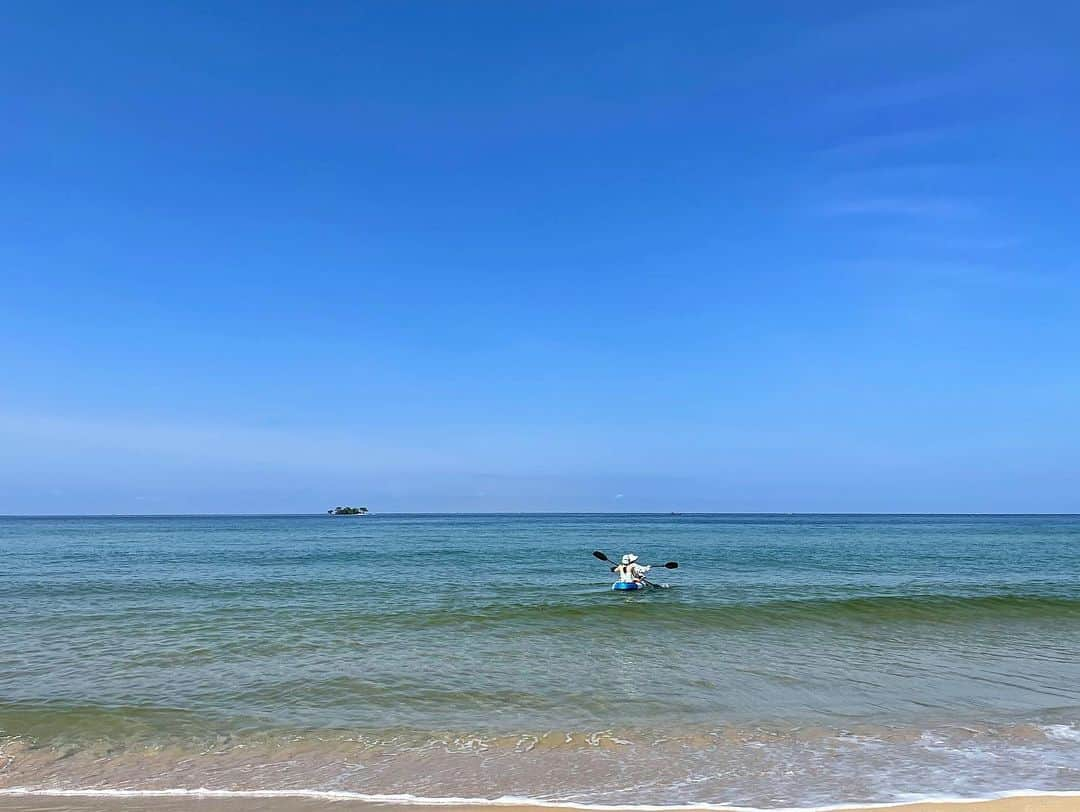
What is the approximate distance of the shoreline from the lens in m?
7.78

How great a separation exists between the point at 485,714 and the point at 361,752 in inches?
93.1

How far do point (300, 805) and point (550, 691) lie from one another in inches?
234

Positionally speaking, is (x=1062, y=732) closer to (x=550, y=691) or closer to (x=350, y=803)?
(x=550, y=691)

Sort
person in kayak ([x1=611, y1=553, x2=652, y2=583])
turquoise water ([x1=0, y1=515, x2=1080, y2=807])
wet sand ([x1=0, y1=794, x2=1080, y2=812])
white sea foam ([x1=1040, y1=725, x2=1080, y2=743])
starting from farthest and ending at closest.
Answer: person in kayak ([x1=611, y1=553, x2=652, y2=583])
white sea foam ([x1=1040, y1=725, x2=1080, y2=743])
turquoise water ([x1=0, y1=515, x2=1080, y2=807])
wet sand ([x1=0, y1=794, x2=1080, y2=812])

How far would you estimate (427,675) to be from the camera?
14.6 meters

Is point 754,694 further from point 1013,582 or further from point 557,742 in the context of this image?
point 1013,582

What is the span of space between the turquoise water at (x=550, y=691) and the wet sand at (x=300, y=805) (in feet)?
1.61

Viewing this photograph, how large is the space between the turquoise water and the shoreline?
0.29 meters

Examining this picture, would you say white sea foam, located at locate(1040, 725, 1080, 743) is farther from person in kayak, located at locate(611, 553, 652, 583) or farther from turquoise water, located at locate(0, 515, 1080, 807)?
person in kayak, located at locate(611, 553, 652, 583)

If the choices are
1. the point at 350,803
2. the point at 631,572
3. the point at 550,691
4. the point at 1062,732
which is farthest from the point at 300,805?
the point at 631,572

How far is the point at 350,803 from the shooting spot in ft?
26.9

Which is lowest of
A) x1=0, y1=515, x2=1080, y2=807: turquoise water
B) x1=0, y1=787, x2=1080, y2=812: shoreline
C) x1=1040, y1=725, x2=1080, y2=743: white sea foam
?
x1=0, y1=515, x2=1080, y2=807: turquoise water

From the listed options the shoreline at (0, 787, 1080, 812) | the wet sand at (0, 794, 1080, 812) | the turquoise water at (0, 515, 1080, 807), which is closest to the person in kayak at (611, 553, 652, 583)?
the turquoise water at (0, 515, 1080, 807)

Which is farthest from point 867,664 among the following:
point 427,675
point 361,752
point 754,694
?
point 361,752
